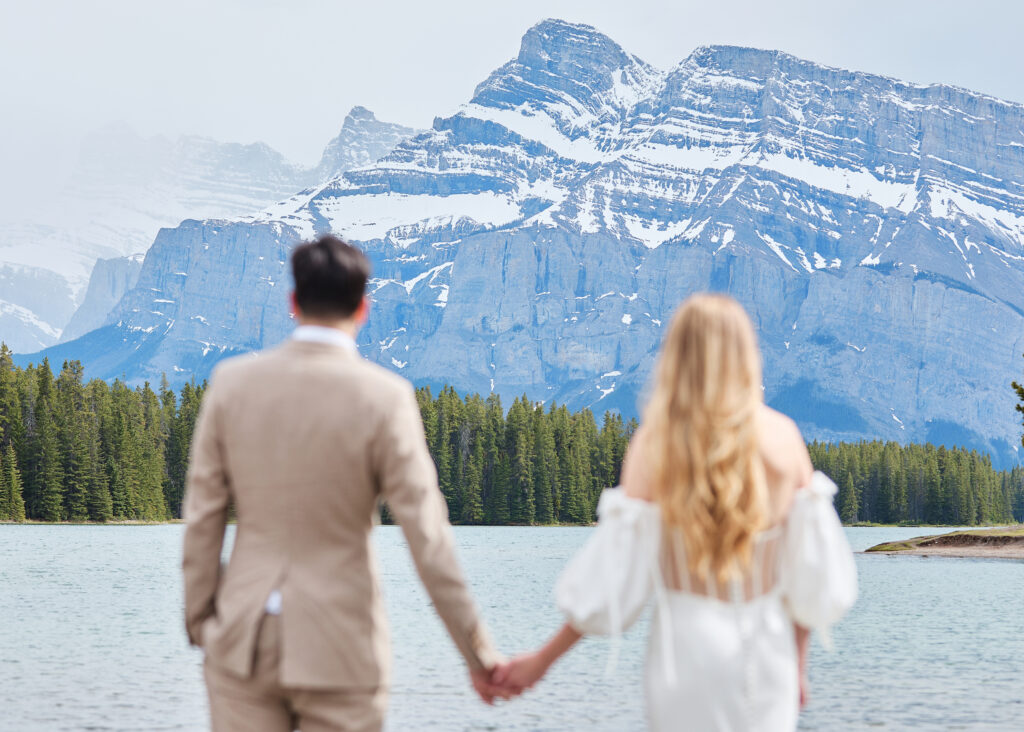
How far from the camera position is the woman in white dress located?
5.52 m

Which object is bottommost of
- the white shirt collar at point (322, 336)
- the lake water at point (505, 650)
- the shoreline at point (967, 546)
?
the shoreline at point (967, 546)

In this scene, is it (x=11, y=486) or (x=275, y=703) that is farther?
(x=11, y=486)


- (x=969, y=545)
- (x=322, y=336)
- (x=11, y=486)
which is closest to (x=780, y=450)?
(x=322, y=336)

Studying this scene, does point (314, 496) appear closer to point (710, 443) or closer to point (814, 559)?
point (710, 443)

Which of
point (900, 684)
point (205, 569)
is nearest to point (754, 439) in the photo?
point (205, 569)

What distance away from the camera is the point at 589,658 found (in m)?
31.4

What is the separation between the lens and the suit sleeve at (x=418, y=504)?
5.91 metres

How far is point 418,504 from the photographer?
598 cm

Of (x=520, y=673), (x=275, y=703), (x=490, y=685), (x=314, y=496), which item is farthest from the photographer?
(x=490, y=685)

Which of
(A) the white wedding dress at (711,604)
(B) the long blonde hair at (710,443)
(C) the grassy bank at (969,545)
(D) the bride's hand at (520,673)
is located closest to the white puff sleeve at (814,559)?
(A) the white wedding dress at (711,604)

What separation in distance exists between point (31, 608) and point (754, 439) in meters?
38.2

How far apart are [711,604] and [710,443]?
680 mm

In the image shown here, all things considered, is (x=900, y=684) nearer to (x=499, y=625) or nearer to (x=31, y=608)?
(x=499, y=625)

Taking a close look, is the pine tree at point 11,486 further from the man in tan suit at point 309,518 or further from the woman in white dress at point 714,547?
the woman in white dress at point 714,547
